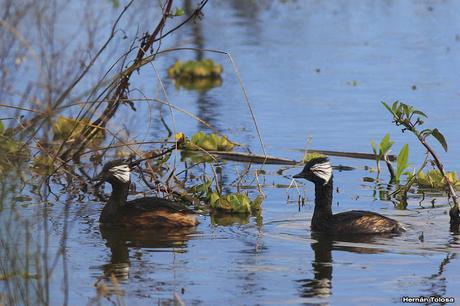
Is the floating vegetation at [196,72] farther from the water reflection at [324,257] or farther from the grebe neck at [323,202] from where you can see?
the water reflection at [324,257]

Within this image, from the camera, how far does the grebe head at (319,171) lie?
38.9 feet

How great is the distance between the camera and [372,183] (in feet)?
44.3

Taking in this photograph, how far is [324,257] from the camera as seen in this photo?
34.3 feet

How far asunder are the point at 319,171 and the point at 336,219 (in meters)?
0.70

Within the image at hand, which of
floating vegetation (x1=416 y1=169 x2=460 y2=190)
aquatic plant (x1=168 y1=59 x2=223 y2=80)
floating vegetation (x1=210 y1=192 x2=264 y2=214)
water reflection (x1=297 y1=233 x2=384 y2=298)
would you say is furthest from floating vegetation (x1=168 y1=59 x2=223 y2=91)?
water reflection (x1=297 y1=233 x2=384 y2=298)

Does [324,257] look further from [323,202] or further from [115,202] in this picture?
[115,202]

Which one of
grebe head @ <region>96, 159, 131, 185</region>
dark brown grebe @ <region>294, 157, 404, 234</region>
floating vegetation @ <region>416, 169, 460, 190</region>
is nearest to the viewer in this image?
dark brown grebe @ <region>294, 157, 404, 234</region>

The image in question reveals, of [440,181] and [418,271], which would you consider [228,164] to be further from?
[418,271]

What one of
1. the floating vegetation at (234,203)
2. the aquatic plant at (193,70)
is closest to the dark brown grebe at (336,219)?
the floating vegetation at (234,203)

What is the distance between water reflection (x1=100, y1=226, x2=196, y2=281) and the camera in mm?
10484

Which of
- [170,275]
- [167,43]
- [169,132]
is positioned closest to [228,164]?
[169,132]

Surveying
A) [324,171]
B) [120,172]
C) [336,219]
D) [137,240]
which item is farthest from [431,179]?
[137,240]

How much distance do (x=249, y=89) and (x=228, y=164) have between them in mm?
5608

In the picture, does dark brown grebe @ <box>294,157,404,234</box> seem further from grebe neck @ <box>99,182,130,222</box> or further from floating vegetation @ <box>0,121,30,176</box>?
floating vegetation @ <box>0,121,30,176</box>
